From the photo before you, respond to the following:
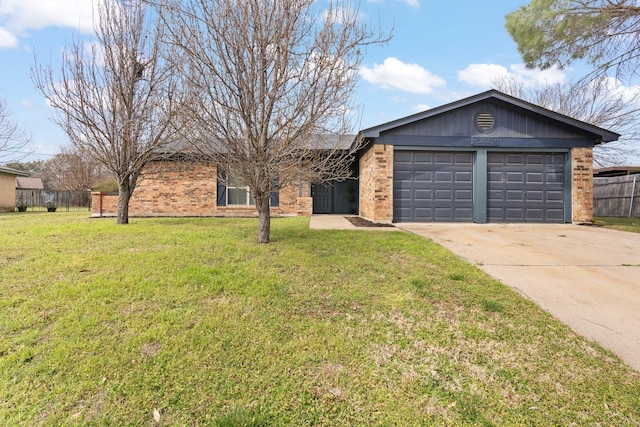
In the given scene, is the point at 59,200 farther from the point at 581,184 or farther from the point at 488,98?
the point at 581,184

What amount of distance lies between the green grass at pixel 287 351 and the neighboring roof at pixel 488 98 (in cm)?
659

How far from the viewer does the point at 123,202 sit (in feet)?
31.0

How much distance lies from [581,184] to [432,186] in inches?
187

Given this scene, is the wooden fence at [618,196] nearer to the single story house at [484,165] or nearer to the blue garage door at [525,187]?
the single story house at [484,165]

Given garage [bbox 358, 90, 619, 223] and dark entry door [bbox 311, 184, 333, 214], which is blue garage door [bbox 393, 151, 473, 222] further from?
dark entry door [bbox 311, 184, 333, 214]

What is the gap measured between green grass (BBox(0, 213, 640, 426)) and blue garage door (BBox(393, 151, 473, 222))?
6186 millimetres

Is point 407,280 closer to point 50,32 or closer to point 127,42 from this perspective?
point 127,42

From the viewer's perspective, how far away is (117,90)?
29.0 ft

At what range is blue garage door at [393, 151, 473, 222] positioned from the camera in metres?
10.4

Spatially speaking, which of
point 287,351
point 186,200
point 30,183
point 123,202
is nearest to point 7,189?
point 186,200

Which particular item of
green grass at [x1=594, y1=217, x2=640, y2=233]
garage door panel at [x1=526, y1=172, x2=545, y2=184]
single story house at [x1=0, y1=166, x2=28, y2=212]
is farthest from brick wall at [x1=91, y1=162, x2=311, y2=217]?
single story house at [x1=0, y1=166, x2=28, y2=212]

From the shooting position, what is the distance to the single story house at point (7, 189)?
18.1 meters

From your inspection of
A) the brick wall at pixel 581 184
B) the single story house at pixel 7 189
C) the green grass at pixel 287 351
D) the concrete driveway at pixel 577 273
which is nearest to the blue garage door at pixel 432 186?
the concrete driveway at pixel 577 273

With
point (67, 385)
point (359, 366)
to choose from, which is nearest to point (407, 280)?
point (359, 366)
